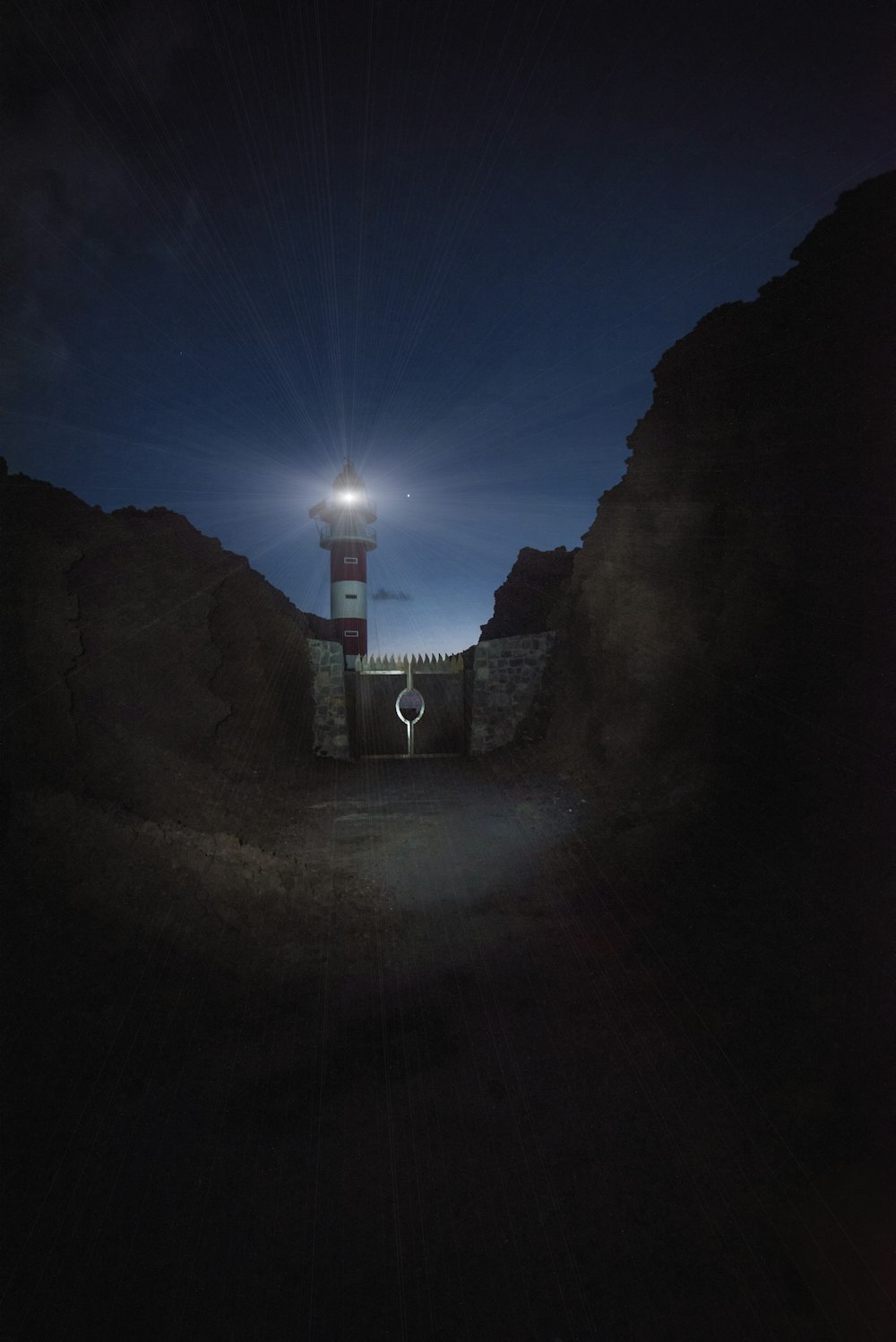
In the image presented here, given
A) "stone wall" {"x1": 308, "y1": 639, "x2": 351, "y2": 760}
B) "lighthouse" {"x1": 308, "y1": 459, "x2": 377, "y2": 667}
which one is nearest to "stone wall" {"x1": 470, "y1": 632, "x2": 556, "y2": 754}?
"stone wall" {"x1": 308, "y1": 639, "x2": 351, "y2": 760}

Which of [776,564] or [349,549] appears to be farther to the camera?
[349,549]

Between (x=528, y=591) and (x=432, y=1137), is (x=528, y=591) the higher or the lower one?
the higher one

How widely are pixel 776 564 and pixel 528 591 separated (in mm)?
15163

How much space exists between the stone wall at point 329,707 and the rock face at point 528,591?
772 cm

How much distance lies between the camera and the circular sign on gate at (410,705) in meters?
16.1

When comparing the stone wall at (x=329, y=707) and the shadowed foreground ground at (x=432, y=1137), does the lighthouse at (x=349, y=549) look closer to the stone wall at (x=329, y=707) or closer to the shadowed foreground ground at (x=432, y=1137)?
the stone wall at (x=329, y=707)

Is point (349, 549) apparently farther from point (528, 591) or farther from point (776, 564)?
point (776, 564)

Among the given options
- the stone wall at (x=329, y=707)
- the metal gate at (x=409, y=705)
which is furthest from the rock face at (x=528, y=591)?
the stone wall at (x=329, y=707)

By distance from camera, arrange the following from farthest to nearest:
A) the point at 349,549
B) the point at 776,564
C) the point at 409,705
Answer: the point at 349,549, the point at 409,705, the point at 776,564

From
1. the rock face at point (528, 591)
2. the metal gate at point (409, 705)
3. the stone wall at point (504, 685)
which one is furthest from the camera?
the rock face at point (528, 591)

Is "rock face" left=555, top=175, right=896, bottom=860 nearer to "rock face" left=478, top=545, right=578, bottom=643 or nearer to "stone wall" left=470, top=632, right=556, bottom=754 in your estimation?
"stone wall" left=470, top=632, right=556, bottom=754

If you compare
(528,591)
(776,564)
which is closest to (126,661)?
(776,564)

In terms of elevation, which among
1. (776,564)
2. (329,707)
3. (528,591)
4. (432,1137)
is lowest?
(432,1137)

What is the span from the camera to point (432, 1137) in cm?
328
